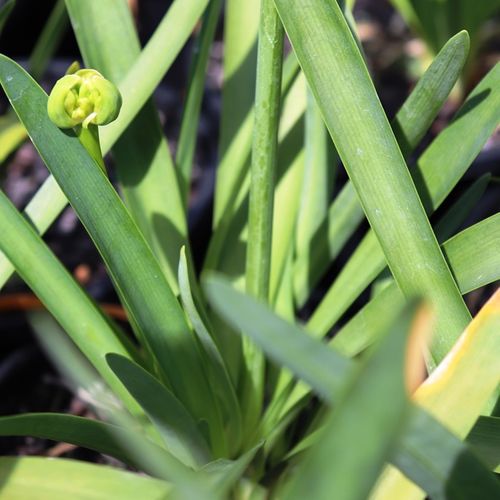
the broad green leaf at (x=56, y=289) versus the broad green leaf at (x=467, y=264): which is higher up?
the broad green leaf at (x=467, y=264)

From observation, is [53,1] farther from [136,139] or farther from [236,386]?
[236,386]

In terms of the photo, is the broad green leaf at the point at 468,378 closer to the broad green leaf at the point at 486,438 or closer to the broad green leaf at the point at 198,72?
the broad green leaf at the point at 486,438

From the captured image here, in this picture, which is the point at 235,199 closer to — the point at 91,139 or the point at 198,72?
the point at 198,72

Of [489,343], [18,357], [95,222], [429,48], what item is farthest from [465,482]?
[429,48]

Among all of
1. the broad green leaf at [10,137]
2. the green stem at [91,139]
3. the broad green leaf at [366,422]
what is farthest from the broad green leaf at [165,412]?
the broad green leaf at [10,137]

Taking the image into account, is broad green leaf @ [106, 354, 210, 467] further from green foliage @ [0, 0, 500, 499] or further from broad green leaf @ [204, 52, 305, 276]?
broad green leaf @ [204, 52, 305, 276]

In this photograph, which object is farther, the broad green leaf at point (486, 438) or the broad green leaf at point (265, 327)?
the broad green leaf at point (486, 438)
